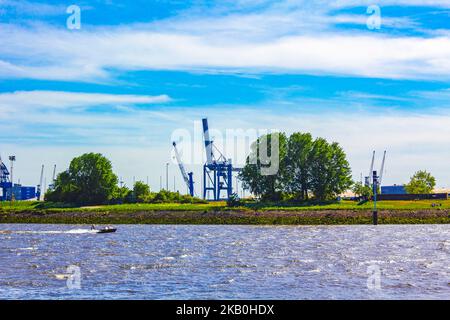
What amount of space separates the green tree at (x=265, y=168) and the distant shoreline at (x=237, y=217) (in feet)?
78.8

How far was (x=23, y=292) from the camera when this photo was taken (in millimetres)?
41938

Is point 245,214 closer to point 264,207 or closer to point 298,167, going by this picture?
point 264,207

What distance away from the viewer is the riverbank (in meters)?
149

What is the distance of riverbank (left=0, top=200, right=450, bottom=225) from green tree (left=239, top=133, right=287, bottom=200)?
325 inches

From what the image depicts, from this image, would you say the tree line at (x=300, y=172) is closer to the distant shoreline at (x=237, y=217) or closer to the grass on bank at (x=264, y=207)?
the grass on bank at (x=264, y=207)

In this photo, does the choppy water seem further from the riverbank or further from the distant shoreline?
the riverbank

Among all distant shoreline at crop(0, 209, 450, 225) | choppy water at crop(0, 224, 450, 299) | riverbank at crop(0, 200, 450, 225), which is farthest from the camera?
riverbank at crop(0, 200, 450, 225)

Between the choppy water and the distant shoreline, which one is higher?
the distant shoreline

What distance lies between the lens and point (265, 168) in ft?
621

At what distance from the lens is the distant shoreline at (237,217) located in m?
148

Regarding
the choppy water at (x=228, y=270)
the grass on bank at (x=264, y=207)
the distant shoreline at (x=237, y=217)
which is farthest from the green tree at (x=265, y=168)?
the choppy water at (x=228, y=270)

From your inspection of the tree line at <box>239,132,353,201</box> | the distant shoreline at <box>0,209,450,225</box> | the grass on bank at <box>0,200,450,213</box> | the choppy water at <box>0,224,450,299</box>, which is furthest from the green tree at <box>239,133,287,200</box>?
the choppy water at <box>0,224,450,299</box>
